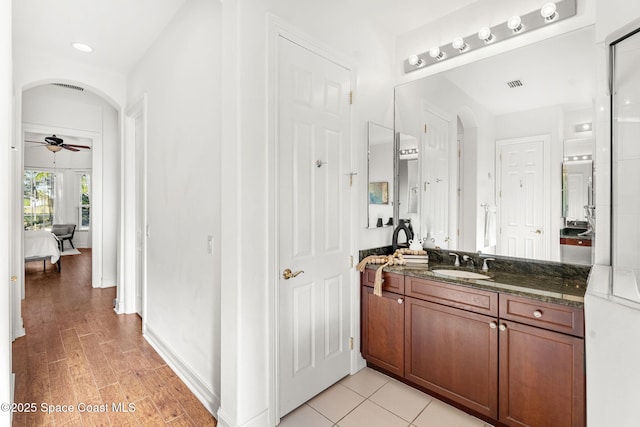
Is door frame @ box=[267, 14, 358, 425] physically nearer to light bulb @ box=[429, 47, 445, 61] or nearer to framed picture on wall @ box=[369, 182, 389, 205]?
framed picture on wall @ box=[369, 182, 389, 205]

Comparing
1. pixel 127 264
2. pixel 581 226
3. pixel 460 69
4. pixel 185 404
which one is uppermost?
pixel 460 69

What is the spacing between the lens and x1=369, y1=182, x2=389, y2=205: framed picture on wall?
2486mm

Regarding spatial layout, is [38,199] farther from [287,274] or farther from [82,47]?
[287,274]

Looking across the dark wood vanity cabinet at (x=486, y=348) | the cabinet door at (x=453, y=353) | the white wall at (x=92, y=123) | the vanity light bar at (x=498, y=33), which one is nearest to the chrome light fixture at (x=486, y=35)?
the vanity light bar at (x=498, y=33)

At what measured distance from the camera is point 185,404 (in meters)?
1.96

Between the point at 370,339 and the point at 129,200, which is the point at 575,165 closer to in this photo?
the point at 370,339

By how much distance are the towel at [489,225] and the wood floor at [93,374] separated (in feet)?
7.40

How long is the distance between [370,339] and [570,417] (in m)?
1.21

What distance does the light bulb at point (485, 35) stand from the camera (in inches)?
83.7

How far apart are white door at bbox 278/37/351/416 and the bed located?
5.99 meters

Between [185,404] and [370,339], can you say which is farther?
[370,339]

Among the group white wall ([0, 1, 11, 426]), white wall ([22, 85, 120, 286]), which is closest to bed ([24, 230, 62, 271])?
white wall ([22, 85, 120, 286])

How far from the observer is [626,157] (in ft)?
4.51

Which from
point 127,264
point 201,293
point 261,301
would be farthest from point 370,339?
point 127,264
